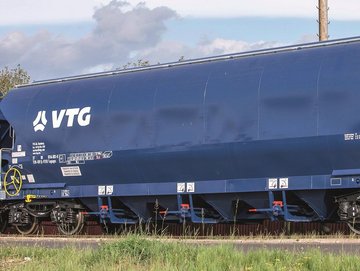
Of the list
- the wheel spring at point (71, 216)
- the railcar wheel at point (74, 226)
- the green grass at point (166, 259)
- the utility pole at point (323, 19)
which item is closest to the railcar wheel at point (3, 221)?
the railcar wheel at point (74, 226)

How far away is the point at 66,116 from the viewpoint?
17.9 m

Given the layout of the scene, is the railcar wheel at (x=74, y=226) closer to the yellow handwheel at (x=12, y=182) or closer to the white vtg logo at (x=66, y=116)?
the yellow handwheel at (x=12, y=182)

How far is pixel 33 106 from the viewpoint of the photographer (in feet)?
61.4

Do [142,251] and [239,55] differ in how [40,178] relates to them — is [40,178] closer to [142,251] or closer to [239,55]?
[239,55]

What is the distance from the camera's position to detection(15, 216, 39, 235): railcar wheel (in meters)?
19.0

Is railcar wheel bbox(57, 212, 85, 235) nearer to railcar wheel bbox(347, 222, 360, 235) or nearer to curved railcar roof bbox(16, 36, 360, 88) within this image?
curved railcar roof bbox(16, 36, 360, 88)

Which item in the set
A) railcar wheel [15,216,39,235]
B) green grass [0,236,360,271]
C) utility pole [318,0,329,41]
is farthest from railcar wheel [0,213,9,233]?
utility pole [318,0,329,41]

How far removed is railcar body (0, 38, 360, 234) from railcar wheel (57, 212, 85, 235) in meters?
0.04

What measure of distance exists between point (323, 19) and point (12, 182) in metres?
12.4

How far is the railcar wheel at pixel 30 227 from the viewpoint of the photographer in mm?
18969

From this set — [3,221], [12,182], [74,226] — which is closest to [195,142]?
[74,226]

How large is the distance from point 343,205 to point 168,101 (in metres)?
5.07

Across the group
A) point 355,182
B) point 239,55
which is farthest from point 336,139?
point 239,55

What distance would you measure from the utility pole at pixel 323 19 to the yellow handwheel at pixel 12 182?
11676mm
